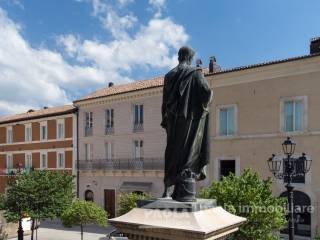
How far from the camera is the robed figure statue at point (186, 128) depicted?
4809mm

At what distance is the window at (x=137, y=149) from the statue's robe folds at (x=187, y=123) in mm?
22724

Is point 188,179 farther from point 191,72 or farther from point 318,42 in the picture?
point 318,42

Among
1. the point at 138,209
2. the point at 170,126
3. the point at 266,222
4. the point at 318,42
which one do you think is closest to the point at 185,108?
the point at 170,126

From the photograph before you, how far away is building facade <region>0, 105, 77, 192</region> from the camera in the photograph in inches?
1286

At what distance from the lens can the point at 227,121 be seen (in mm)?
23062

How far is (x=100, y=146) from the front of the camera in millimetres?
30234

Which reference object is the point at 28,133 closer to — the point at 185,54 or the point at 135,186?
the point at 135,186

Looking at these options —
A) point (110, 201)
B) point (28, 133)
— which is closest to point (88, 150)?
point (110, 201)

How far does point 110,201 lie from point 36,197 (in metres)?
11.5

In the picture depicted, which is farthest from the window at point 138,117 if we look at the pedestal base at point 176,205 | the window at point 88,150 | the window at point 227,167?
the pedestal base at point 176,205

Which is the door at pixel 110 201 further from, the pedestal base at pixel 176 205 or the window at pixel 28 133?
Answer: the pedestal base at pixel 176 205

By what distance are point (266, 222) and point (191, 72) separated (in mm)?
6727

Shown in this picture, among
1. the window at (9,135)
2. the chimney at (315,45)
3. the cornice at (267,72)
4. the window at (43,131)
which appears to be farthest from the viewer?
the window at (9,135)

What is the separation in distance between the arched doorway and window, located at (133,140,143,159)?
11.1m
